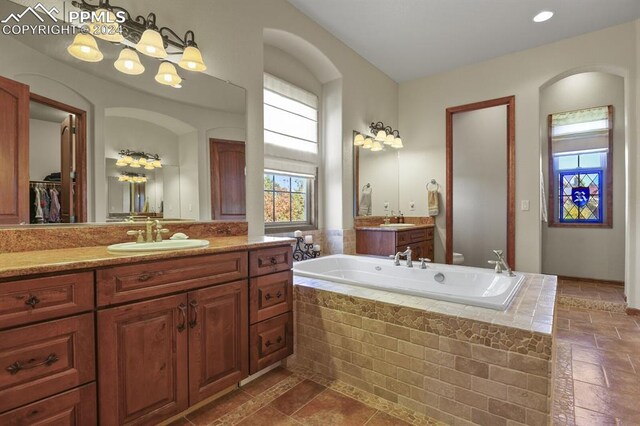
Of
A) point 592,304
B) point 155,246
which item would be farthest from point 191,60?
point 592,304

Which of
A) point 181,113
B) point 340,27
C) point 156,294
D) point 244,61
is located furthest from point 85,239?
point 340,27

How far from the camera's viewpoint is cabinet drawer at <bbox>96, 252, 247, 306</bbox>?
125cm

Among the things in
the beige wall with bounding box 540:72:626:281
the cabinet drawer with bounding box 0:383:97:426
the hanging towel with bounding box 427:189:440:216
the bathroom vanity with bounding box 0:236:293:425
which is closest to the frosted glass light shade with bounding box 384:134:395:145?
the hanging towel with bounding box 427:189:440:216

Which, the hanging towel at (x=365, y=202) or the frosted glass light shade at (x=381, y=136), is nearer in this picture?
the hanging towel at (x=365, y=202)

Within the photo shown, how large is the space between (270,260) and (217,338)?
52 cm

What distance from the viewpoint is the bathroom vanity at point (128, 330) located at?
3.47 ft

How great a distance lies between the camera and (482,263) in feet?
13.8

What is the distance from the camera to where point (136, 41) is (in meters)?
1.83

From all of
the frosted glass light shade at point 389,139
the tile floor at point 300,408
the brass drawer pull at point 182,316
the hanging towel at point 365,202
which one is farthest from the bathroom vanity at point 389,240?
the brass drawer pull at point 182,316

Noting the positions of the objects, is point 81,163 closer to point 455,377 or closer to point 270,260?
point 270,260

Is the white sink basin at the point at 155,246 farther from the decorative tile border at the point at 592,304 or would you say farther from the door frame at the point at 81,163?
the decorative tile border at the point at 592,304

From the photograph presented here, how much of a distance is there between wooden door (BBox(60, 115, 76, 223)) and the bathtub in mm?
1443

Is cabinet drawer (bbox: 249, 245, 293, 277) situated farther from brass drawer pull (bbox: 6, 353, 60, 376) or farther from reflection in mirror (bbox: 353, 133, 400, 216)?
reflection in mirror (bbox: 353, 133, 400, 216)

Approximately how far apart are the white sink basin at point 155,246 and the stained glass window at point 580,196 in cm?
483
